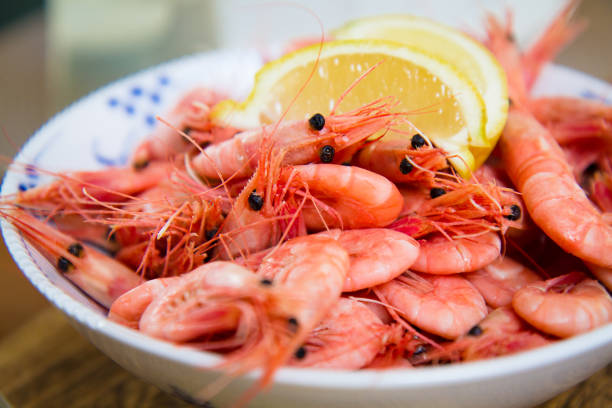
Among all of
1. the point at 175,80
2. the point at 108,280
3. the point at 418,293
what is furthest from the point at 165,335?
the point at 175,80

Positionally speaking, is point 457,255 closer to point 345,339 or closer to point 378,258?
point 378,258

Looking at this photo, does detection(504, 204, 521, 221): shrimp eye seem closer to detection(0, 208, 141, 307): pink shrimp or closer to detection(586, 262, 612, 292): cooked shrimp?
detection(586, 262, 612, 292): cooked shrimp

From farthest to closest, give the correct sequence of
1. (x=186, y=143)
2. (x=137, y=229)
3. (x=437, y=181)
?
(x=186, y=143), (x=137, y=229), (x=437, y=181)

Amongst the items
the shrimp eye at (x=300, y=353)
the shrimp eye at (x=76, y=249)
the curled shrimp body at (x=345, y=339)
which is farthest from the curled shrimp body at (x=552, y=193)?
the shrimp eye at (x=76, y=249)

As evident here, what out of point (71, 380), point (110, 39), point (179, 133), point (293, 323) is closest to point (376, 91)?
point (179, 133)

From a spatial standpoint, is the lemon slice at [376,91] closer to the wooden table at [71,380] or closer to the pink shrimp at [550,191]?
the pink shrimp at [550,191]

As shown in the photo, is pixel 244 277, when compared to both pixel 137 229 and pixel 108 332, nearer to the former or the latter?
pixel 108 332

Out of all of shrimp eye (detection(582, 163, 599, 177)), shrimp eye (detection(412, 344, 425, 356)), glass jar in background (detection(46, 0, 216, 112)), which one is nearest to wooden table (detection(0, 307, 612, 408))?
shrimp eye (detection(412, 344, 425, 356))
